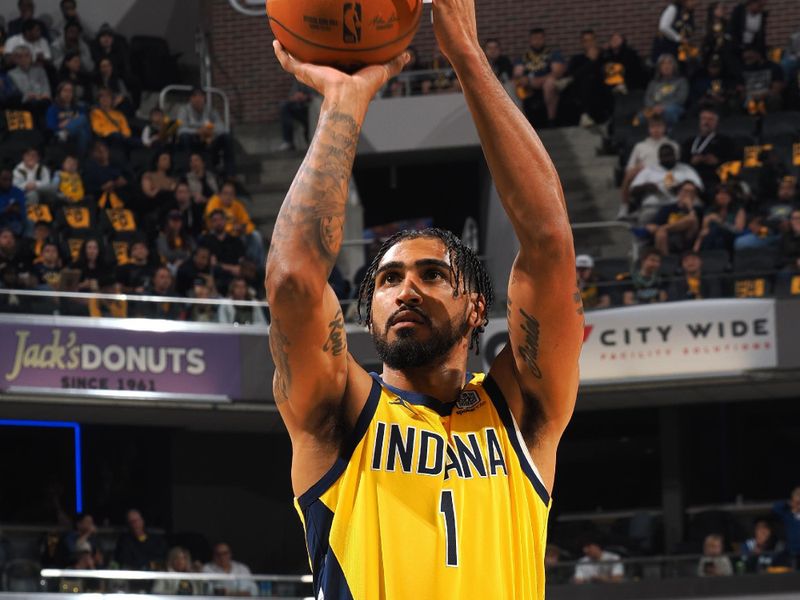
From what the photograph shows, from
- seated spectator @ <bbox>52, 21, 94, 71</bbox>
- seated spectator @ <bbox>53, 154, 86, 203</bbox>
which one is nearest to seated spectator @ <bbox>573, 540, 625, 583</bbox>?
seated spectator @ <bbox>53, 154, 86, 203</bbox>

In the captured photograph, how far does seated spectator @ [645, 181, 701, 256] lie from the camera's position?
12930 mm

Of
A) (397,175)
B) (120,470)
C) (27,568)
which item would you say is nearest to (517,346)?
(27,568)

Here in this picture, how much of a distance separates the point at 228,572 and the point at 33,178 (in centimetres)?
389

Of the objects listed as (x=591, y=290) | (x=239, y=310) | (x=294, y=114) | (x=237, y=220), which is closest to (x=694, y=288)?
(x=591, y=290)

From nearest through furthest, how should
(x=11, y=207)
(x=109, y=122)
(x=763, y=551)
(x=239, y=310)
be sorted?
(x=763, y=551) < (x=239, y=310) < (x=11, y=207) < (x=109, y=122)

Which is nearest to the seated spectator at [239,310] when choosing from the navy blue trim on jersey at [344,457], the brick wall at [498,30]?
the brick wall at [498,30]

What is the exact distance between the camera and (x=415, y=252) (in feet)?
10.7

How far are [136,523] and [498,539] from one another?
955cm

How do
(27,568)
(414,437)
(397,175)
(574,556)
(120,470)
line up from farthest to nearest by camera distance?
(397,175), (120,470), (574,556), (27,568), (414,437)

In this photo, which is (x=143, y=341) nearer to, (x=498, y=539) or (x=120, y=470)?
(x=120, y=470)

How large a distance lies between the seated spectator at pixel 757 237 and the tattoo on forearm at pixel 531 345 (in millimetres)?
9574

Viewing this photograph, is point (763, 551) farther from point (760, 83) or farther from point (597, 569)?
point (760, 83)

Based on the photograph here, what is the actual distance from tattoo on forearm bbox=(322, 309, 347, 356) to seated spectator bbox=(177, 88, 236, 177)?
39.8 feet

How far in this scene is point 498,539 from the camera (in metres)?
3.10
